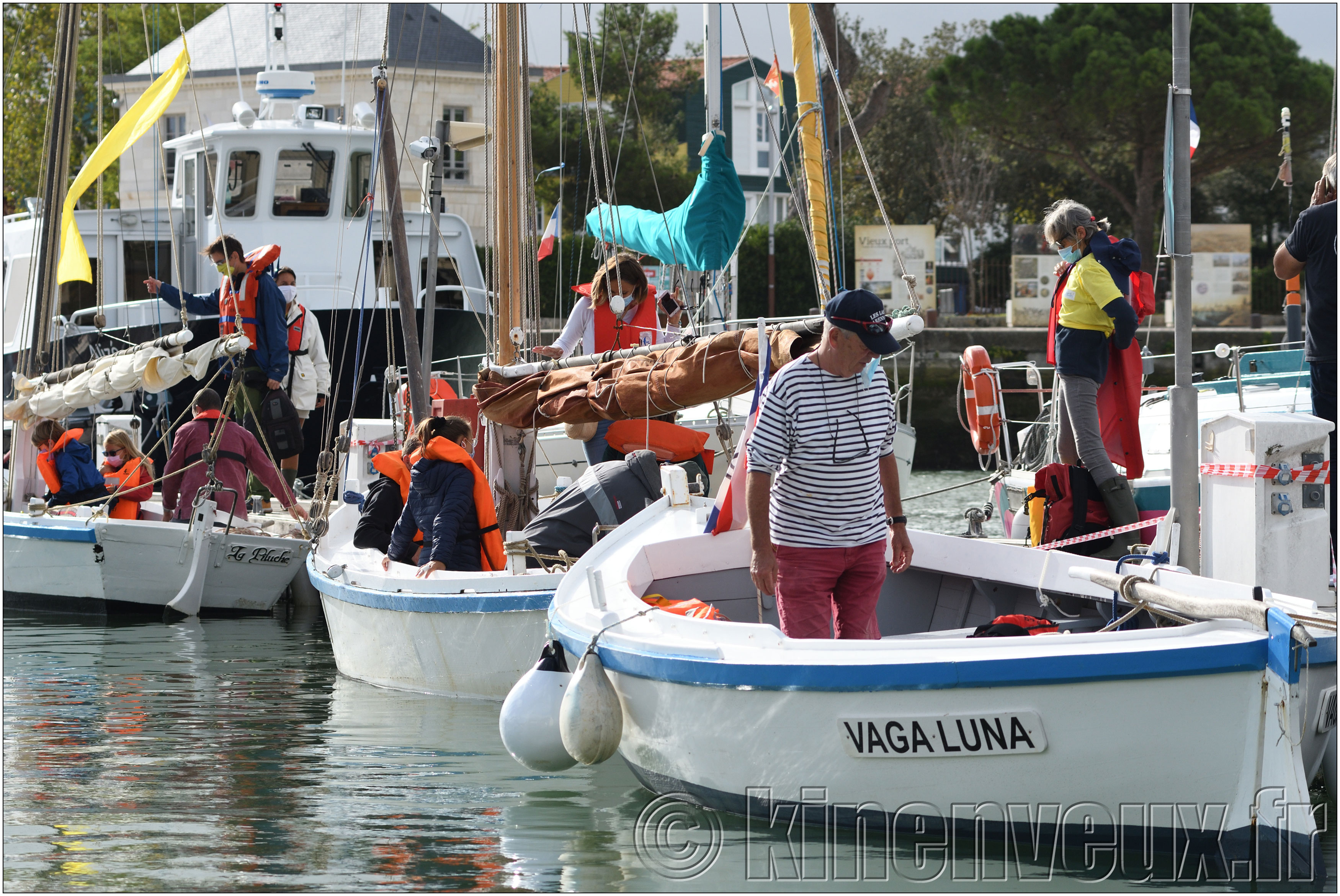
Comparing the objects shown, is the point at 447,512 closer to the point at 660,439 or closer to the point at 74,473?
the point at 660,439

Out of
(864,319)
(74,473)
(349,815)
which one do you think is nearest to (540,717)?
(349,815)

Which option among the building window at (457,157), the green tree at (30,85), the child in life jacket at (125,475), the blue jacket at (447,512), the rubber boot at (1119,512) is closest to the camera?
the rubber boot at (1119,512)

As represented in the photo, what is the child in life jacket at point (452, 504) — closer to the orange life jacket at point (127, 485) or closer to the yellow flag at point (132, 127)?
the yellow flag at point (132, 127)

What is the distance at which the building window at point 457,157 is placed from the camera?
3167cm

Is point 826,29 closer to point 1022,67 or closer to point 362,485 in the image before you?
point 1022,67

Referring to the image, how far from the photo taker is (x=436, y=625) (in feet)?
24.6

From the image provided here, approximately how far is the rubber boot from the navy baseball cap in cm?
243

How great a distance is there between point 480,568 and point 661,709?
287 centimetres

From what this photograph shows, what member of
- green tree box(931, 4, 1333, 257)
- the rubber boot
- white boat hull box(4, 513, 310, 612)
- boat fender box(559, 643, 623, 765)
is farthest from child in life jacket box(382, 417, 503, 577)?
green tree box(931, 4, 1333, 257)

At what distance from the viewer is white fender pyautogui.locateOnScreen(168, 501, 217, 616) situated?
10.8m

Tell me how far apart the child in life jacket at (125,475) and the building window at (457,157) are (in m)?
17.1

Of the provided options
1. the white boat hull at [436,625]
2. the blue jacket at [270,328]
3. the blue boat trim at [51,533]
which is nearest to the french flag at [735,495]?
the white boat hull at [436,625]

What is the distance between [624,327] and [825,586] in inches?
149

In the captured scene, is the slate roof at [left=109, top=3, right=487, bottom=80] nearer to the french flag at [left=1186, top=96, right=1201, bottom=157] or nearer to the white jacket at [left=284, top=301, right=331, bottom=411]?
the white jacket at [left=284, top=301, right=331, bottom=411]
